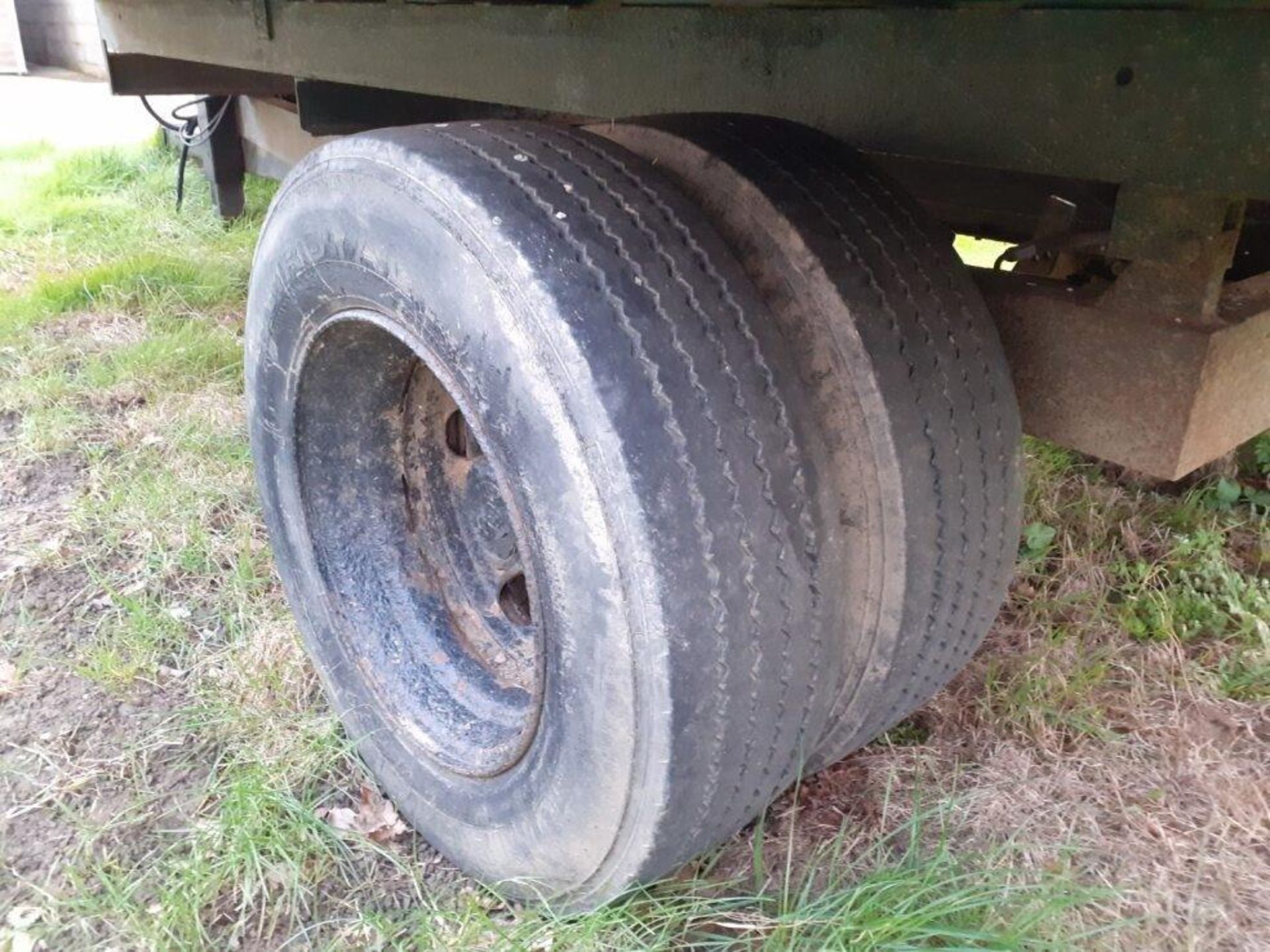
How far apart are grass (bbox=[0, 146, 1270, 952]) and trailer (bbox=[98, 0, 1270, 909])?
0.16 metres

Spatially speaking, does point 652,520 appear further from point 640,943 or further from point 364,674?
point 364,674

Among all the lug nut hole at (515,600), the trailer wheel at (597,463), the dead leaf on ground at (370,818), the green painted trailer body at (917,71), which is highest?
Answer: the green painted trailer body at (917,71)

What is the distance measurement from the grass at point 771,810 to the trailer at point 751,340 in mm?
163

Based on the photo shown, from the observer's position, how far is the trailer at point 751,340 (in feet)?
3.81

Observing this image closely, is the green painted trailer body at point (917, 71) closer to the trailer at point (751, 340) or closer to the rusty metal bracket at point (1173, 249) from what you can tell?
the trailer at point (751, 340)

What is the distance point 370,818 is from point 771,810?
2.25 ft

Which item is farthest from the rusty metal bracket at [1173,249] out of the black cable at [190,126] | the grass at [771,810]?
the black cable at [190,126]

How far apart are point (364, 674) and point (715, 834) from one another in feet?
2.48

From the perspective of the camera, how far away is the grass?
4.87 feet

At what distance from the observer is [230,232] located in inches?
215

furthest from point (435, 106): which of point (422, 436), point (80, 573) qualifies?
point (80, 573)

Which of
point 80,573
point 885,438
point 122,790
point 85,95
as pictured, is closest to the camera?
point 885,438

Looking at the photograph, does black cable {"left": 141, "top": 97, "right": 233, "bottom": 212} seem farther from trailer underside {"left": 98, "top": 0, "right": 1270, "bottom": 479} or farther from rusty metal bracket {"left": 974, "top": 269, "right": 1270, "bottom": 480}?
rusty metal bracket {"left": 974, "top": 269, "right": 1270, "bottom": 480}

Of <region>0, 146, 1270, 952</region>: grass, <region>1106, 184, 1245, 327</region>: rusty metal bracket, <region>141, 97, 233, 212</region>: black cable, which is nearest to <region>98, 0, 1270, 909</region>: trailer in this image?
<region>1106, 184, 1245, 327</region>: rusty metal bracket
